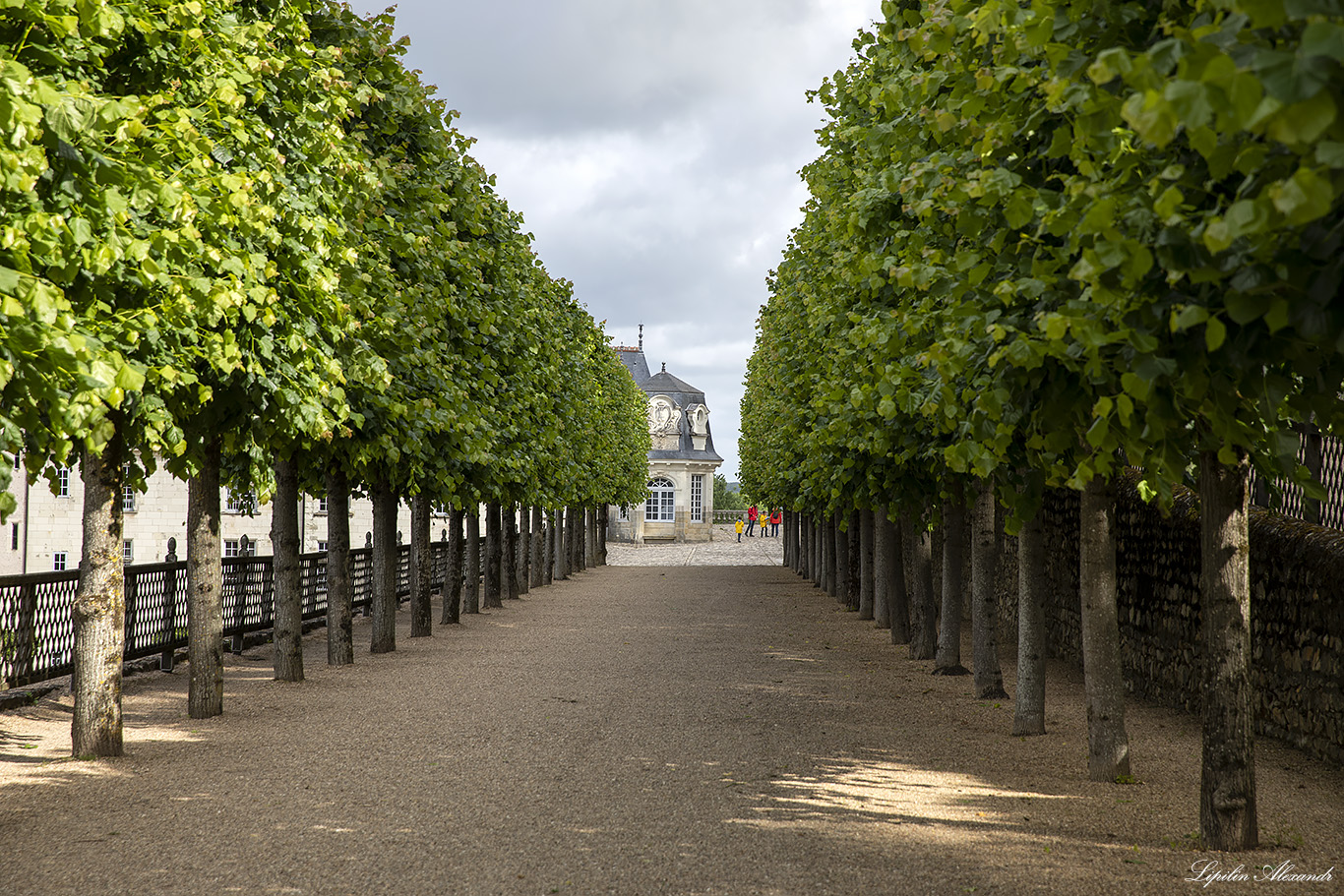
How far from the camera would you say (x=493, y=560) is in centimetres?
2402

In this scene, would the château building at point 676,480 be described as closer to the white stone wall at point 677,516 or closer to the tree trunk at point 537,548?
the white stone wall at point 677,516

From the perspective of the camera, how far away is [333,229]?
898cm

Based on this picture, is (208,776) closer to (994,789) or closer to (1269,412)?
(994,789)

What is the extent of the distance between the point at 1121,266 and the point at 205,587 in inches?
341

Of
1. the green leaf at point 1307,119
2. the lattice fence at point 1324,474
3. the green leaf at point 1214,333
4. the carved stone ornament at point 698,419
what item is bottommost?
the lattice fence at point 1324,474

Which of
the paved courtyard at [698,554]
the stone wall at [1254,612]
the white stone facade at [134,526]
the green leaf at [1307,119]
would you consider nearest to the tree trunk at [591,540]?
the paved courtyard at [698,554]

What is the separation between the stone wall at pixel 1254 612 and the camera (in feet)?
26.4

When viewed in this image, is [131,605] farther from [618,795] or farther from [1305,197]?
[1305,197]

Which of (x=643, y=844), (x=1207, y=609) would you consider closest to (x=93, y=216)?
(x=643, y=844)

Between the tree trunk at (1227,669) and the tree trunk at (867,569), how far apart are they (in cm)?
1487

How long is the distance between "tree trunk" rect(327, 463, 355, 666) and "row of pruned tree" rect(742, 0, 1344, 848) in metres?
7.19

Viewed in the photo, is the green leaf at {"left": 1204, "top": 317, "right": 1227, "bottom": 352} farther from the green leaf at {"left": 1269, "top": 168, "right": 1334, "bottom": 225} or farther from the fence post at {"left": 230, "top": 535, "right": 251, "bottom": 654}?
the fence post at {"left": 230, "top": 535, "right": 251, "bottom": 654}

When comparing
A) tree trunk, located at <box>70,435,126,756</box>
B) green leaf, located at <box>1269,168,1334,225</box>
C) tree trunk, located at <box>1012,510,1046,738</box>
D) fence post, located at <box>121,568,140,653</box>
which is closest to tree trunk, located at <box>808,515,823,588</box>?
fence post, located at <box>121,568,140,653</box>

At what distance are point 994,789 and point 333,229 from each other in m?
6.72
